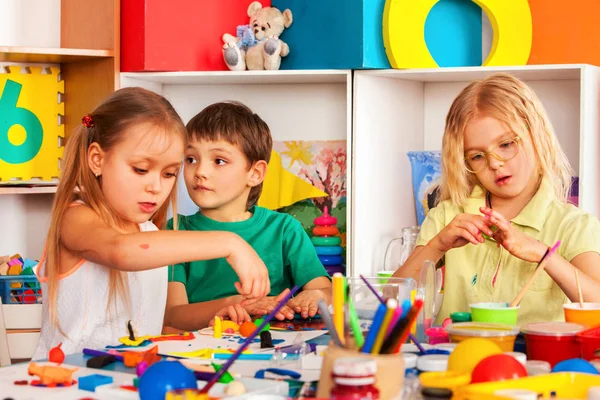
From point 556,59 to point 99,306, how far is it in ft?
4.96

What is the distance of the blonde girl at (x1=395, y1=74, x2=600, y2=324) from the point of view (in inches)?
60.5

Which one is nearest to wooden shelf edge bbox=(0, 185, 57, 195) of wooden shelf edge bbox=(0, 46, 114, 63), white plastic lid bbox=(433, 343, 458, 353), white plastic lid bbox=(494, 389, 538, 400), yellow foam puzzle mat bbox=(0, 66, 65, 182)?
yellow foam puzzle mat bbox=(0, 66, 65, 182)

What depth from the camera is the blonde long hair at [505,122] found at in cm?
164

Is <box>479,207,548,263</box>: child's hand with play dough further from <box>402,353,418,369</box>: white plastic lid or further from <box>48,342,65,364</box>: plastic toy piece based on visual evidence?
<box>48,342,65,364</box>: plastic toy piece

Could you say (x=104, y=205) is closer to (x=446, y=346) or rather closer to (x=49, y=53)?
(x=446, y=346)

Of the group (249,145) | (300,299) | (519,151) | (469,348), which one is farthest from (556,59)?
(469,348)

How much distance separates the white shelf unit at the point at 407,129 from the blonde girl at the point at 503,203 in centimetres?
51

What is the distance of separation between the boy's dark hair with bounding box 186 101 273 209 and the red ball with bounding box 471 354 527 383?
44.9 inches

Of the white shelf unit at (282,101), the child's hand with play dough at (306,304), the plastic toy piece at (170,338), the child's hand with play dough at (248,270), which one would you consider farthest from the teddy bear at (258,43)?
the plastic toy piece at (170,338)

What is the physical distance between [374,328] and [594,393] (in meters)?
0.19

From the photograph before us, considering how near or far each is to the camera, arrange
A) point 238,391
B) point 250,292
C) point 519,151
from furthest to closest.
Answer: point 519,151 → point 250,292 → point 238,391

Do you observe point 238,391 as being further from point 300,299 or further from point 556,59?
point 556,59

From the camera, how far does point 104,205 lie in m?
1.48

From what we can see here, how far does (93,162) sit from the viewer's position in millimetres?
1500
